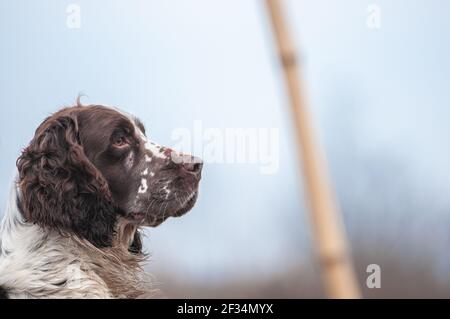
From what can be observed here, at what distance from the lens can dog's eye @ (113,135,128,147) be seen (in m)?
2.16

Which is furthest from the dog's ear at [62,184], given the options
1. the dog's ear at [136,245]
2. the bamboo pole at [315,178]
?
the bamboo pole at [315,178]

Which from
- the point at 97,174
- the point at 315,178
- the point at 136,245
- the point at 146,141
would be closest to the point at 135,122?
the point at 146,141

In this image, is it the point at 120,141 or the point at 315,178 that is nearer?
the point at 315,178

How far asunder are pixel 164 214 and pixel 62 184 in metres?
0.31

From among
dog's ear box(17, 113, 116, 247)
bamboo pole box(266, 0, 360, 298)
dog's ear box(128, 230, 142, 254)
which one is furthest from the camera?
dog's ear box(128, 230, 142, 254)

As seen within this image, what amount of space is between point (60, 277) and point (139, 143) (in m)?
0.47

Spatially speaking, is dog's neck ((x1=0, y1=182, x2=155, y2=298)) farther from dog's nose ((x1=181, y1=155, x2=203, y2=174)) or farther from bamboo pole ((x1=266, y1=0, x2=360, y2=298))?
bamboo pole ((x1=266, y1=0, x2=360, y2=298))

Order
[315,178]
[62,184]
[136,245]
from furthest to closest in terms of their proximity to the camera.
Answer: [136,245] < [62,184] < [315,178]

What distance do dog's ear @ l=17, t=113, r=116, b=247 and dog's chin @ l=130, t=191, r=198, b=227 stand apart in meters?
0.08

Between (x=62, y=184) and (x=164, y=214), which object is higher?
(x=62, y=184)

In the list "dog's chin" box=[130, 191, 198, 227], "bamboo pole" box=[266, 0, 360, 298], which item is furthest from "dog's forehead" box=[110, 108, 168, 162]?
"bamboo pole" box=[266, 0, 360, 298]

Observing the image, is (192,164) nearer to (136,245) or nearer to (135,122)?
(135,122)

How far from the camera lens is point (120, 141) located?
2.16m
